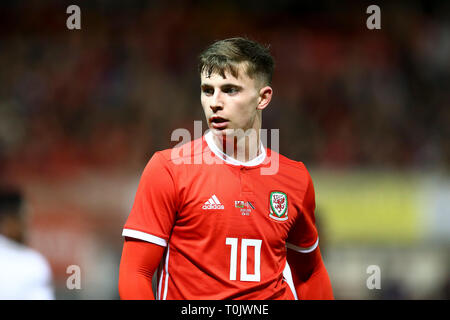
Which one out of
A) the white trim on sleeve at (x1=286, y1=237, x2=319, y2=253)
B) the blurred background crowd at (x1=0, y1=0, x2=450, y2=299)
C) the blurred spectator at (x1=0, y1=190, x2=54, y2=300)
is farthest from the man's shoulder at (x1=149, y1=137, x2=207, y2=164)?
the blurred background crowd at (x1=0, y1=0, x2=450, y2=299)

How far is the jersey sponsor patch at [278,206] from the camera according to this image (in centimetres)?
271

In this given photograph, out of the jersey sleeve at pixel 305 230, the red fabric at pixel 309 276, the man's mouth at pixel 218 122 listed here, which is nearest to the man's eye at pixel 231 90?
the man's mouth at pixel 218 122

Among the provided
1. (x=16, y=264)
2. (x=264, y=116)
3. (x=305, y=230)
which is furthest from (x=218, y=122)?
(x=264, y=116)

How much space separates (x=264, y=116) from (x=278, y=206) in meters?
6.14

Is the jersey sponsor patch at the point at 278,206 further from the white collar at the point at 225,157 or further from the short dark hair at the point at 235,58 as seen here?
the short dark hair at the point at 235,58

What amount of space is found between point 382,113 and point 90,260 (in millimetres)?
4854

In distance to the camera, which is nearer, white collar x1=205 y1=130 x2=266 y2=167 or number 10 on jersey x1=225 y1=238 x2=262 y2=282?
number 10 on jersey x1=225 y1=238 x2=262 y2=282

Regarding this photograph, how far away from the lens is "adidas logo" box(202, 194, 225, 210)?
2568 millimetres

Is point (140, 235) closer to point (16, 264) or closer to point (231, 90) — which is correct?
point (231, 90)

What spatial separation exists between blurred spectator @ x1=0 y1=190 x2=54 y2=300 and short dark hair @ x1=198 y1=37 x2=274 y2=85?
1773 millimetres

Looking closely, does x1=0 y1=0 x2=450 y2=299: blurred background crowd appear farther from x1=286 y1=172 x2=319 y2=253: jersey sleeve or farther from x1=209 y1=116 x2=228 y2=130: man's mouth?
x1=209 y1=116 x2=228 y2=130: man's mouth

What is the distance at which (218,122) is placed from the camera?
8.62 ft
